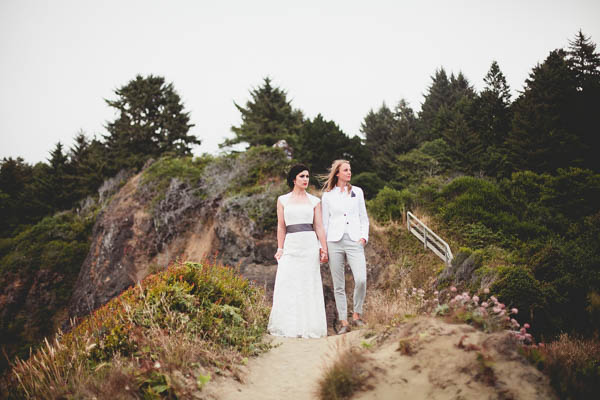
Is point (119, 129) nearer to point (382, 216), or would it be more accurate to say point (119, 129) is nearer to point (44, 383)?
point (382, 216)

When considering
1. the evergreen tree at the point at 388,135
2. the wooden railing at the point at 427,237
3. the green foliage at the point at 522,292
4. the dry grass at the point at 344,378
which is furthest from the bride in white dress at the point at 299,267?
the evergreen tree at the point at 388,135

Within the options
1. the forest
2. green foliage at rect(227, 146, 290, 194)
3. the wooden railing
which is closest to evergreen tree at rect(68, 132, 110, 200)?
the forest

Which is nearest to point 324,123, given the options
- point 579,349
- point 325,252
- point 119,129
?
point 119,129

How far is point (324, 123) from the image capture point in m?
23.8

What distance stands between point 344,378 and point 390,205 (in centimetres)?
1249

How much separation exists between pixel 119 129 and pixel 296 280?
89.7ft

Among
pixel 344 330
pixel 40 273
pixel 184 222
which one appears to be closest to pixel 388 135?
pixel 184 222

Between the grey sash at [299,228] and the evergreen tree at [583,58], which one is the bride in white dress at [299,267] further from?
the evergreen tree at [583,58]

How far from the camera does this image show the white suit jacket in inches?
224

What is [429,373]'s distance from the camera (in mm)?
2865

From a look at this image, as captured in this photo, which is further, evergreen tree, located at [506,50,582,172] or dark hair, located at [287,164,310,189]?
evergreen tree, located at [506,50,582,172]

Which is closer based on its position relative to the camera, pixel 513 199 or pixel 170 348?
pixel 170 348

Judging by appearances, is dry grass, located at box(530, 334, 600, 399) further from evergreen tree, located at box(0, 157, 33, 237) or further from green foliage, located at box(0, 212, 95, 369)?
evergreen tree, located at box(0, 157, 33, 237)

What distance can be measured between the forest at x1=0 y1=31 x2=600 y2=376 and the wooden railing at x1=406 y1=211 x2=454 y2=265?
2.27 ft
